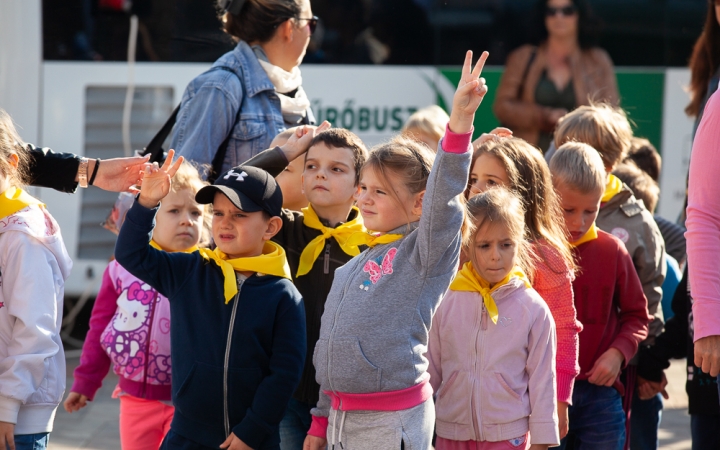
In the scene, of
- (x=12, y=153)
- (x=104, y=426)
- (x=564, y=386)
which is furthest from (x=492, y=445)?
(x=104, y=426)

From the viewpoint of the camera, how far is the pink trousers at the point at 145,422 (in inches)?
134

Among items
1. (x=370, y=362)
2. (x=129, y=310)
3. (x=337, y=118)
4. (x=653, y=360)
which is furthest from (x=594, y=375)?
(x=337, y=118)

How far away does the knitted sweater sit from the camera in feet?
10.5

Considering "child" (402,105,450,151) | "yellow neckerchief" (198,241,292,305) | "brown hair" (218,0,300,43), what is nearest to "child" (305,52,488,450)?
"yellow neckerchief" (198,241,292,305)

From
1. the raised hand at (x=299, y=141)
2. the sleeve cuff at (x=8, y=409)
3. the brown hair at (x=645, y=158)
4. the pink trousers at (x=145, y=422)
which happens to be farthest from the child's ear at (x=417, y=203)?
the brown hair at (x=645, y=158)

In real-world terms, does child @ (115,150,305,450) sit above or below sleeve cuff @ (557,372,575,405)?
above

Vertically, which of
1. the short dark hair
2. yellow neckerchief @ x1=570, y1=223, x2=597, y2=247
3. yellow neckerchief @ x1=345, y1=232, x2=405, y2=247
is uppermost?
the short dark hair

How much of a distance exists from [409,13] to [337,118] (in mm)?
1011

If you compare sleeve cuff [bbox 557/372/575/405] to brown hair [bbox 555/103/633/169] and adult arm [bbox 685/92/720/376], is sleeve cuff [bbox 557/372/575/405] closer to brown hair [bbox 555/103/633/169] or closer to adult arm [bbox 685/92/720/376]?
adult arm [bbox 685/92/720/376]

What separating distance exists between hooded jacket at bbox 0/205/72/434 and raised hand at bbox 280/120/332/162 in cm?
93

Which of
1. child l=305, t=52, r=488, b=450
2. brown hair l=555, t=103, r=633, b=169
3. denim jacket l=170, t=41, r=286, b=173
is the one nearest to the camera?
child l=305, t=52, r=488, b=450

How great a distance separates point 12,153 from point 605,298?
219cm

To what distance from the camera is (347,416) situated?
2791 mm

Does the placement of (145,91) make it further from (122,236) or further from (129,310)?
(122,236)
